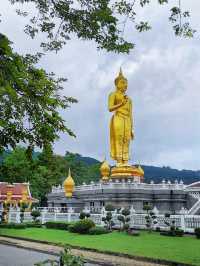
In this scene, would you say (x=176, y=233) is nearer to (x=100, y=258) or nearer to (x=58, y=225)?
(x=100, y=258)

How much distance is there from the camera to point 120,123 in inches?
1591

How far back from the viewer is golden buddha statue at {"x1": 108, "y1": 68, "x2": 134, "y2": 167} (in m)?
40.2

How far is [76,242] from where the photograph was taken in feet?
66.0

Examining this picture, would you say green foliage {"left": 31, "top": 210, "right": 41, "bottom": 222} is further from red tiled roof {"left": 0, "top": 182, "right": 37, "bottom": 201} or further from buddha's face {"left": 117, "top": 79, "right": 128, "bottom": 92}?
buddha's face {"left": 117, "top": 79, "right": 128, "bottom": 92}

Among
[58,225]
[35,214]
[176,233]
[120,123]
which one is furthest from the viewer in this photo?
[120,123]

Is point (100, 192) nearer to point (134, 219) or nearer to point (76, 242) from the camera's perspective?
point (134, 219)

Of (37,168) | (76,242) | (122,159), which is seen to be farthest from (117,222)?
(37,168)

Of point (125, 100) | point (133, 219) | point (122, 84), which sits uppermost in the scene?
point (122, 84)

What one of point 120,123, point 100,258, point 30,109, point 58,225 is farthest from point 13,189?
point 30,109

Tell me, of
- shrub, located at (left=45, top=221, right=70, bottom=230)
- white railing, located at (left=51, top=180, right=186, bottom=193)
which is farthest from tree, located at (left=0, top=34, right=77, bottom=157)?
white railing, located at (left=51, top=180, right=186, bottom=193)

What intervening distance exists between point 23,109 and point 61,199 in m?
33.4

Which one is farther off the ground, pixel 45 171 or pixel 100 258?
pixel 45 171

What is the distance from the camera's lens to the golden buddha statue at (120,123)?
132 feet

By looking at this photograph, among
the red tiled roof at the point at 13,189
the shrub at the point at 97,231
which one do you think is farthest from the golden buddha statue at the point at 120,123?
the shrub at the point at 97,231
